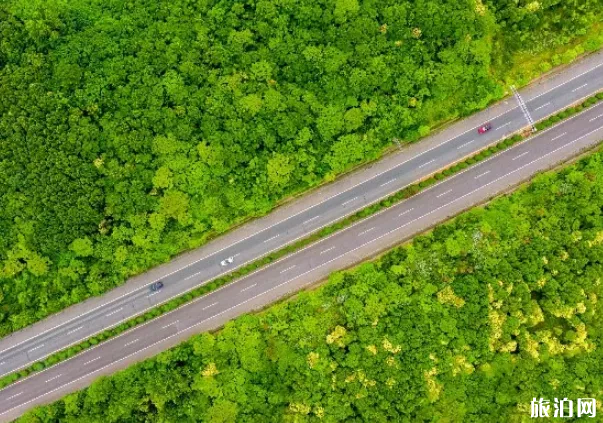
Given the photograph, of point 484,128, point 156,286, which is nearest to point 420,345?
point 484,128

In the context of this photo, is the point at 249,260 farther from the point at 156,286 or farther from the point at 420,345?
the point at 420,345

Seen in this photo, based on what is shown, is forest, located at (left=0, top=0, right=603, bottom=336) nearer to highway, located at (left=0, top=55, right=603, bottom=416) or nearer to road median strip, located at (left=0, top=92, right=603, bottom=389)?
highway, located at (left=0, top=55, right=603, bottom=416)

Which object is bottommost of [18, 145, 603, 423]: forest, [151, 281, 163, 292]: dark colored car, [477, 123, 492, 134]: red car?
[18, 145, 603, 423]: forest

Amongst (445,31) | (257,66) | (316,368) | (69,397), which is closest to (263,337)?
(316,368)

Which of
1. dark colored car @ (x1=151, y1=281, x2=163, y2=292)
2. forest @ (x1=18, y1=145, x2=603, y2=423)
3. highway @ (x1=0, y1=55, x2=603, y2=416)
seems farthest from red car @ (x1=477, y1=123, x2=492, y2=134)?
dark colored car @ (x1=151, y1=281, x2=163, y2=292)

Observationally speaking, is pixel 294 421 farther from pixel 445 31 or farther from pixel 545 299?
pixel 445 31

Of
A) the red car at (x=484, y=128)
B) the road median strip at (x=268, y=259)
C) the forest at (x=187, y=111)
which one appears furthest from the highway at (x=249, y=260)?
the forest at (x=187, y=111)
